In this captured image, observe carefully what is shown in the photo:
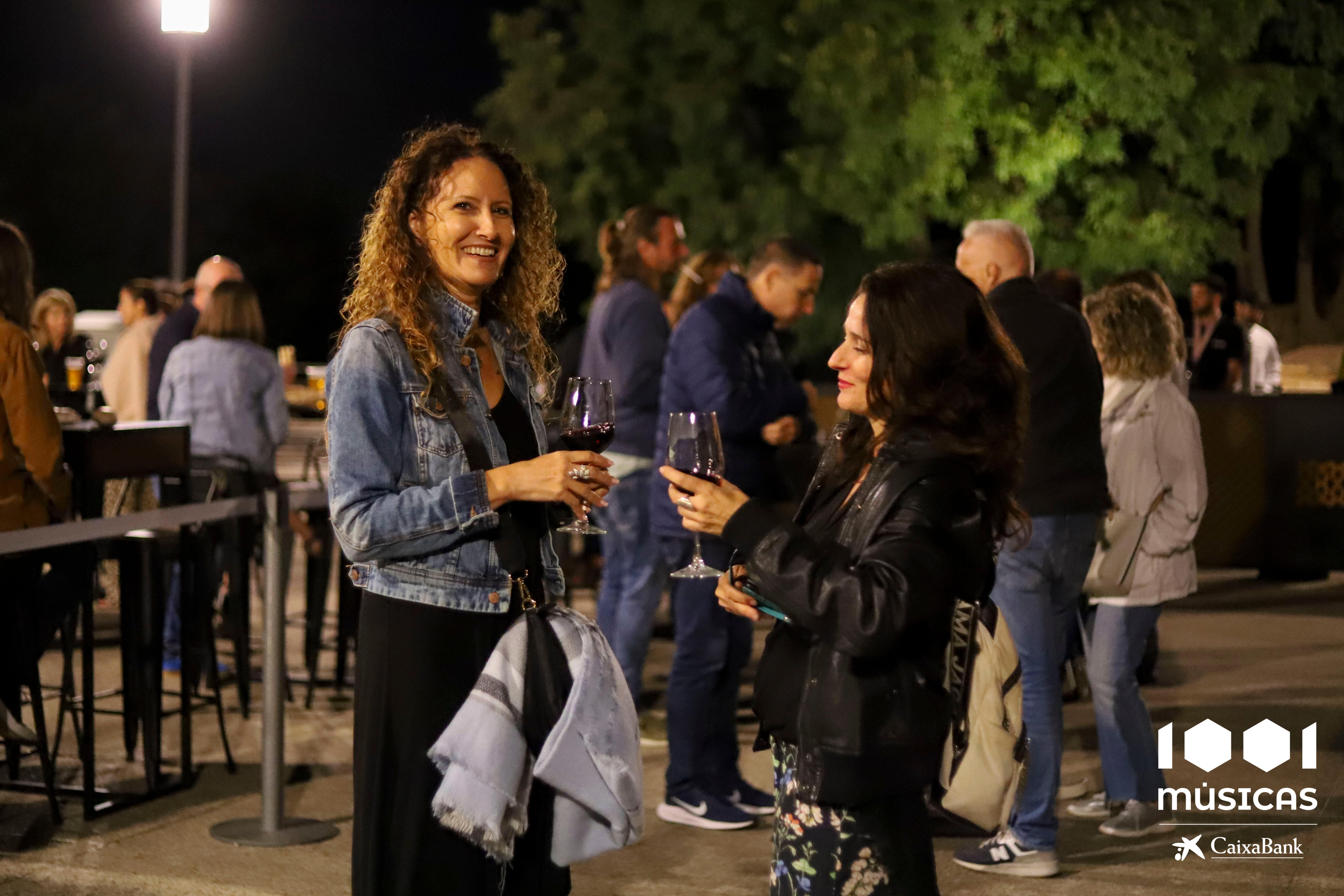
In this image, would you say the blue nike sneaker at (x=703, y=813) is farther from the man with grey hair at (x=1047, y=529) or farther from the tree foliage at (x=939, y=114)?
the tree foliage at (x=939, y=114)

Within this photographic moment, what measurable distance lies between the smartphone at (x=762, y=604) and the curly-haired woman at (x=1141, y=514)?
3.22m

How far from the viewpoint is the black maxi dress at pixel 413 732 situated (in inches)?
136

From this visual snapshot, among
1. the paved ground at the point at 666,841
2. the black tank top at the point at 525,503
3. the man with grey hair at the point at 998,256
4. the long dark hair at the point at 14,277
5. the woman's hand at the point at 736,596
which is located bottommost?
the paved ground at the point at 666,841

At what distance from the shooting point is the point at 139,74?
73.9 meters

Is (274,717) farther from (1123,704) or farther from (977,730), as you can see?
(977,730)

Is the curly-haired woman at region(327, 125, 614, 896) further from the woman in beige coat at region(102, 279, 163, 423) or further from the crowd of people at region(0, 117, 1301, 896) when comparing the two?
the woman in beige coat at region(102, 279, 163, 423)

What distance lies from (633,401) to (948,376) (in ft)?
14.9

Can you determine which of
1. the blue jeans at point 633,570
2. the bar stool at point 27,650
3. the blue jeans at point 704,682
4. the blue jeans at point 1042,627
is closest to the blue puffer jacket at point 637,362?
the blue jeans at point 633,570

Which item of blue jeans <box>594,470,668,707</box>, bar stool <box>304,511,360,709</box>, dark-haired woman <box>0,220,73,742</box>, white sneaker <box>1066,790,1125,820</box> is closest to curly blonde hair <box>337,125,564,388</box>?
dark-haired woman <box>0,220,73,742</box>

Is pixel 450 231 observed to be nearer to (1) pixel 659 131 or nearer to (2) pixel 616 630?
(2) pixel 616 630

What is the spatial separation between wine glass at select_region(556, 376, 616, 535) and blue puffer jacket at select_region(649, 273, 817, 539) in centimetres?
269

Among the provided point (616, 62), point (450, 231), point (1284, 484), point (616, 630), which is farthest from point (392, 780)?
point (616, 62)

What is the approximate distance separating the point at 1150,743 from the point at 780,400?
200 cm

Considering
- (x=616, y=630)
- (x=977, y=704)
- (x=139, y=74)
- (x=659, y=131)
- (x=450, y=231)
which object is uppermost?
(x=139, y=74)
